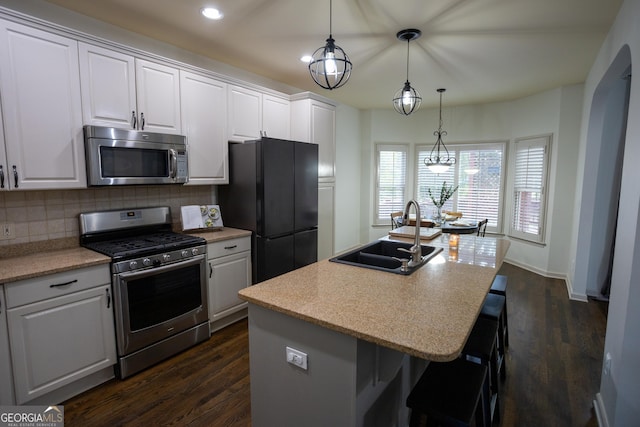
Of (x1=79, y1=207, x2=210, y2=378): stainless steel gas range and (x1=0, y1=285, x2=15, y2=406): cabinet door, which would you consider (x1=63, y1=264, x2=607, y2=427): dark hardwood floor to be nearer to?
(x1=79, y1=207, x2=210, y2=378): stainless steel gas range

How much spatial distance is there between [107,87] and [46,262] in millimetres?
1323

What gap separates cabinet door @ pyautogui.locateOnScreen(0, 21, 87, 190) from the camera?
2.04 m

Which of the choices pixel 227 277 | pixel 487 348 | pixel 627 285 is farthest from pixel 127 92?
pixel 627 285

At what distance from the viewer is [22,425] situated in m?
1.93

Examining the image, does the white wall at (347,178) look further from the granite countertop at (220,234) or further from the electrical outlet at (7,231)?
the electrical outlet at (7,231)

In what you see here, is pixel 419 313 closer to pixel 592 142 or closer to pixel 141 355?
pixel 141 355

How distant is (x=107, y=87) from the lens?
246 cm

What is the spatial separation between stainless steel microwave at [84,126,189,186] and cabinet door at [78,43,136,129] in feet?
0.38

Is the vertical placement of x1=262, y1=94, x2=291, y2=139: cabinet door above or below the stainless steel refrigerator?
above

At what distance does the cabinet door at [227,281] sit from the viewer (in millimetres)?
3000

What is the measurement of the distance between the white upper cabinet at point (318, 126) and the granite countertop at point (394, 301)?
2333 mm

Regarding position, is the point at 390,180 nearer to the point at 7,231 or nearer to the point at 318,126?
the point at 318,126

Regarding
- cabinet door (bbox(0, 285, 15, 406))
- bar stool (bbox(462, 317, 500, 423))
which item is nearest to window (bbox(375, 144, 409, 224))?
bar stool (bbox(462, 317, 500, 423))

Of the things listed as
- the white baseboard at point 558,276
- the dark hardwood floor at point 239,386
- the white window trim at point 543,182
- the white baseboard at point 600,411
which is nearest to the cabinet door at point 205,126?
the dark hardwood floor at point 239,386
